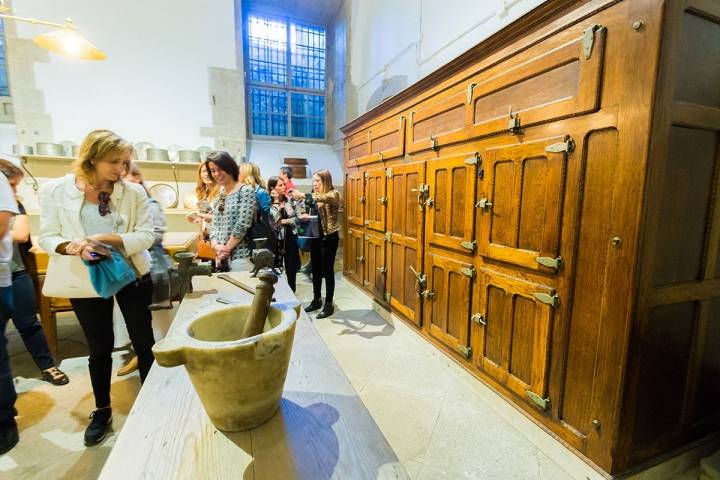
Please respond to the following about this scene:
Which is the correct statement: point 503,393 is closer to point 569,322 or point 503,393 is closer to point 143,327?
point 569,322

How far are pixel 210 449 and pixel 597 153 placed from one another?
5.39 feet

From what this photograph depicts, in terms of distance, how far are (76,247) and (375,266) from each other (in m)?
2.54

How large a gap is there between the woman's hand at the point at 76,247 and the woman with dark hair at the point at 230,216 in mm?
617

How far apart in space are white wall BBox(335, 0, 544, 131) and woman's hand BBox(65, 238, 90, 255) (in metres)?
2.50

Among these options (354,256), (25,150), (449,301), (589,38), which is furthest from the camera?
(25,150)

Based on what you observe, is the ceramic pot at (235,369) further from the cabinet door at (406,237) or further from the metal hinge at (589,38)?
the cabinet door at (406,237)

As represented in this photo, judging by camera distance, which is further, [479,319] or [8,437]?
[479,319]

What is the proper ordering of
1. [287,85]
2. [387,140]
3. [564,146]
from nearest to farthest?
[564,146] → [387,140] → [287,85]

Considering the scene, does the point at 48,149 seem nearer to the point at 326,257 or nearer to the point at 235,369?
the point at 326,257

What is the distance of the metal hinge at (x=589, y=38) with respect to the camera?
1331 mm

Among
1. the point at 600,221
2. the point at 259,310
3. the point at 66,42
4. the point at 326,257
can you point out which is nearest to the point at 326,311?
the point at 326,257

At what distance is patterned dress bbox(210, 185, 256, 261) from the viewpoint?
1935 millimetres

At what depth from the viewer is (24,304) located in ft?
7.06

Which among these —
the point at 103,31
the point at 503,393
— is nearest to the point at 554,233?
the point at 503,393
